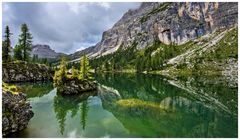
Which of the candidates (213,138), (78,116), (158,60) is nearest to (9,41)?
(78,116)

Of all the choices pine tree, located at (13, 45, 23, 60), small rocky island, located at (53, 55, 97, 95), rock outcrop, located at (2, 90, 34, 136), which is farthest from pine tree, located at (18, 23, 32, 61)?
rock outcrop, located at (2, 90, 34, 136)

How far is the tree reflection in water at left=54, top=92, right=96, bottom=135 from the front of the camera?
1391 inches

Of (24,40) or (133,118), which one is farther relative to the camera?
(24,40)

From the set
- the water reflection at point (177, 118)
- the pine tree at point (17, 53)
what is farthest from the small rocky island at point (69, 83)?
the pine tree at point (17, 53)

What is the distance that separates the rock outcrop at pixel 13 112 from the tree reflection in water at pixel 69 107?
4318 mm

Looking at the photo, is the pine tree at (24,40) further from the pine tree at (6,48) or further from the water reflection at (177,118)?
the water reflection at (177,118)

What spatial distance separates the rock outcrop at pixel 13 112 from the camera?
82.5 feet

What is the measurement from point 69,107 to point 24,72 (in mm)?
49515

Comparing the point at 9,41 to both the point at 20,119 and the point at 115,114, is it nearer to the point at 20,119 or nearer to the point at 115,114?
the point at 115,114

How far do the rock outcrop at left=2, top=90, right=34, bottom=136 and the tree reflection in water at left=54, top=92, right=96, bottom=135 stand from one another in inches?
170

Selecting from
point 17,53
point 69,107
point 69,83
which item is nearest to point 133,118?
point 69,107

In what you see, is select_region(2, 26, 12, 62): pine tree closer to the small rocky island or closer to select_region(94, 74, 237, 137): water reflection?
the small rocky island

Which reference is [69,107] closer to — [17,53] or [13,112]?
[13,112]

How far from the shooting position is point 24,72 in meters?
88.8
